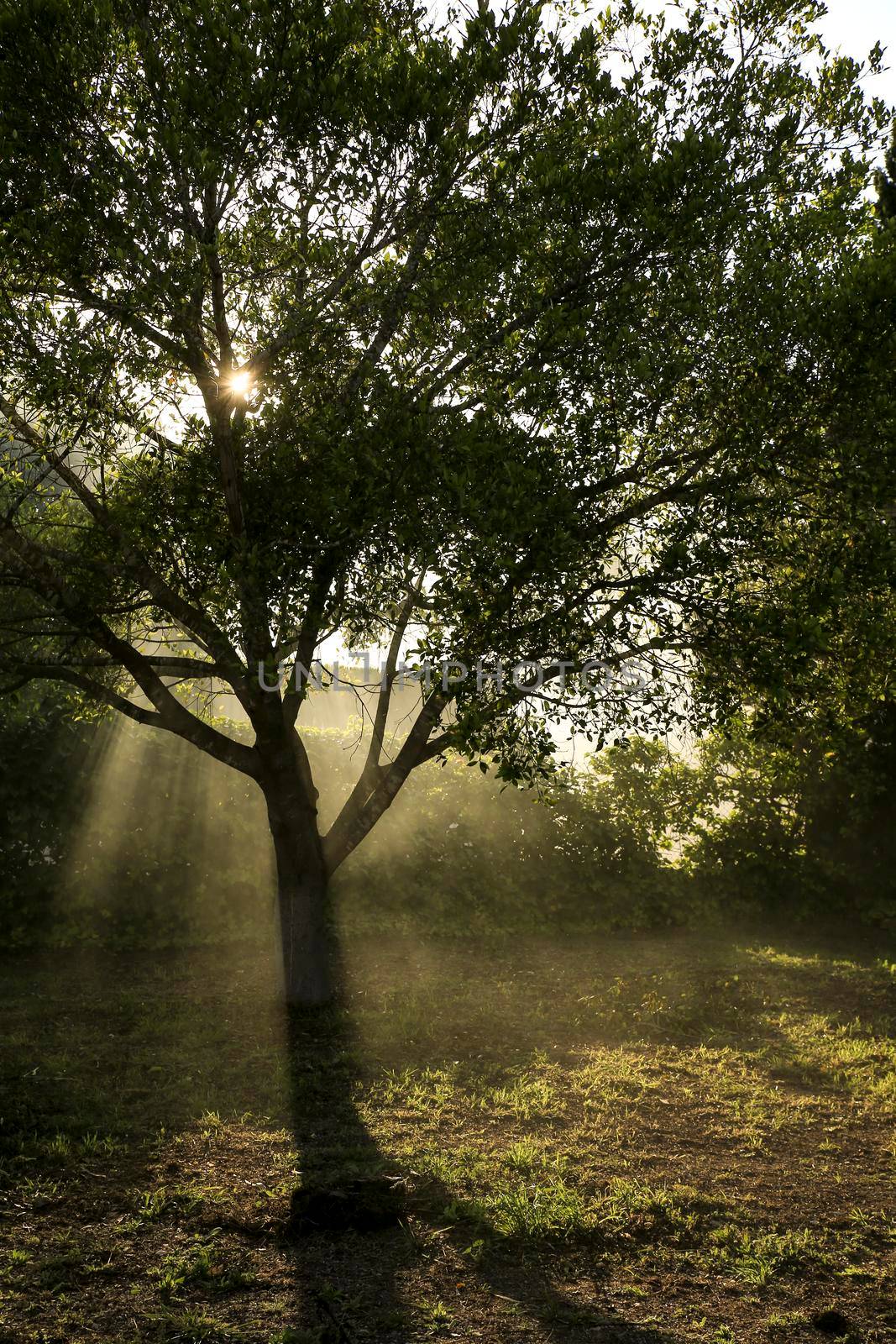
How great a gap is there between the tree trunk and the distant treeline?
3.03m

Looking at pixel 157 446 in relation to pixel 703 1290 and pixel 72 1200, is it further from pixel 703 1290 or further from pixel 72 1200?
pixel 703 1290

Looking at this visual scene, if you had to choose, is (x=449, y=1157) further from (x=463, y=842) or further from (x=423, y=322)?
(x=463, y=842)

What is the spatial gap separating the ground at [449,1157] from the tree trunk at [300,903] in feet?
1.29

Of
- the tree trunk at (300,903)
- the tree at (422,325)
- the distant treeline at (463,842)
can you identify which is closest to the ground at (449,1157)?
the tree trunk at (300,903)

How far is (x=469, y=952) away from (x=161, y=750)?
4.98 metres

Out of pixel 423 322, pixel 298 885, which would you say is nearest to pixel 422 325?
pixel 423 322

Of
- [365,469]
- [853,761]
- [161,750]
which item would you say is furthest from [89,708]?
[853,761]

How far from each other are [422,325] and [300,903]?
18.9 feet

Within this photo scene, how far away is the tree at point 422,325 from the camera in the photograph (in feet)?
24.0

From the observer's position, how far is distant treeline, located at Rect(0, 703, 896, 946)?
12.8 metres

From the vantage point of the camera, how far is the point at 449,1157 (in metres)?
6.91

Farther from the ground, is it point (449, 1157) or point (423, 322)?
point (423, 322)

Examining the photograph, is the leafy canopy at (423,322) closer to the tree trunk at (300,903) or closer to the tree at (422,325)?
the tree at (422,325)

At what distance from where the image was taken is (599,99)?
8.82 metres
